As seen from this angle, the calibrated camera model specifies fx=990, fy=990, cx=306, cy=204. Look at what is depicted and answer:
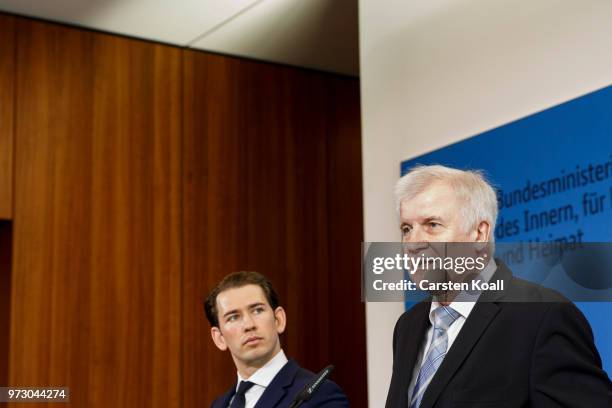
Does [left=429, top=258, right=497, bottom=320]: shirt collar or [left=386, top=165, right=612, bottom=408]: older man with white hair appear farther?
[left=429, top=258, right=497, bottom=320]: shirt collar

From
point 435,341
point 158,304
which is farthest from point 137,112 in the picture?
point 435,341

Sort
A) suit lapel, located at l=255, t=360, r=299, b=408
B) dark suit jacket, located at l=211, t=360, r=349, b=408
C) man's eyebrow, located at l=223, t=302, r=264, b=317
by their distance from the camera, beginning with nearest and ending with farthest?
dark suit jacket, located at l=211, t=360, r=349, b=408, suit lapel, located at l=255, t=360, r=299, b=408, man's eyebrow, located at l=223, t=302, r=264, b=317

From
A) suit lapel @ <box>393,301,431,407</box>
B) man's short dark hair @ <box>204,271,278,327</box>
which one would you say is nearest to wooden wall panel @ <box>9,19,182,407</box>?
man's short dark hair @ <box>204,271,278,327</box>

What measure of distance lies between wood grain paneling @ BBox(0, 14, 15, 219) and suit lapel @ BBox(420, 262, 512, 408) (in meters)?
3.77

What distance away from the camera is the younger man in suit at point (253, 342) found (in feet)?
9.44

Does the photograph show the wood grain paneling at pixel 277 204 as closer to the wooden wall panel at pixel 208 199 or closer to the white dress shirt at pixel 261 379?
the wooden wall panel at pixel 208 199

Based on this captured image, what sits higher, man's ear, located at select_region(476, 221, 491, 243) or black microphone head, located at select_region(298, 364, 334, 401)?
man's ear, located at select_region(476, 221, 491, 243)

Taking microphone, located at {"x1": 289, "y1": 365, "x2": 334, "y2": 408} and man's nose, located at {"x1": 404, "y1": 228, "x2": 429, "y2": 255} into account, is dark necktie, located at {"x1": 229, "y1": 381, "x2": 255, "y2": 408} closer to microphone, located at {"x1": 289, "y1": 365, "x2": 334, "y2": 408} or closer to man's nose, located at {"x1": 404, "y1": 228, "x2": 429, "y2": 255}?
microphone, located at {"x1": 289, "y1": 365, "x2": 334, "y2": 408}

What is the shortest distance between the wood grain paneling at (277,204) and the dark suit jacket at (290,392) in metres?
2.85

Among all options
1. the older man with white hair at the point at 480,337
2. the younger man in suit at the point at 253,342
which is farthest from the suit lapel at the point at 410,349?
the younger man in suit at the point at 253,342

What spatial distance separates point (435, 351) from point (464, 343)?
115 mm

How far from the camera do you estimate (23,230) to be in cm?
527

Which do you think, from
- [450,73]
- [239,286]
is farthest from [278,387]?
[450,73]

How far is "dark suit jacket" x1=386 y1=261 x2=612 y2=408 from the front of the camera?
70.1 inches
